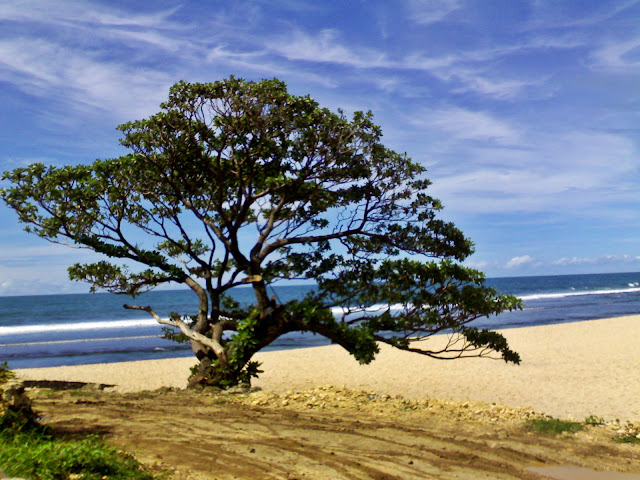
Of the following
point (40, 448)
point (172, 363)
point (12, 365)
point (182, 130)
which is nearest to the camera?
point (40, 448)

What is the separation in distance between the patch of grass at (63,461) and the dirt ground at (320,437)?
1.71 feet

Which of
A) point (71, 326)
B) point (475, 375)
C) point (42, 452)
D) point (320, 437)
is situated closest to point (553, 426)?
point (320, 437)

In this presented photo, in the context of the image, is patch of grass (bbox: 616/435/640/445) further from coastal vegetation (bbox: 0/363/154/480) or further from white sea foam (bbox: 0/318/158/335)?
white sea foam (bbox: 0/318/158/335)

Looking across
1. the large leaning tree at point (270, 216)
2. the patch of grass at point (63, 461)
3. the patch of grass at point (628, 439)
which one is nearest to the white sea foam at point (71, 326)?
the large leaning tree at point (270, 216)

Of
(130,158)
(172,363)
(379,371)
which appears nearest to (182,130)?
(130,158)

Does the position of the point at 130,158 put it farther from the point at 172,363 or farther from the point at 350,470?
the point at 172,363

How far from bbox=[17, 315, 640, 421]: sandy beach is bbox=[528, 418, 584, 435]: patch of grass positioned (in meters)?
2.36

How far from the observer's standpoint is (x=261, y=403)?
449 inches

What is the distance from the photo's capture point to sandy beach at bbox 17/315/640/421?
1493 cm

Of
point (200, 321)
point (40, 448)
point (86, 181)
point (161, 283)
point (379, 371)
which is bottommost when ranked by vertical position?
point (379, 371)

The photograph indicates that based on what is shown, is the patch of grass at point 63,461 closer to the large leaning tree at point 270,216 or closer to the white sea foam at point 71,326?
the large leaning tree at point 270,216

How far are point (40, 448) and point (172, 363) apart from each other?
18.6 meters

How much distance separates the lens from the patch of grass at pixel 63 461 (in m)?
4.94

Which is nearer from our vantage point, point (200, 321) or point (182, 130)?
point (182, 130)
